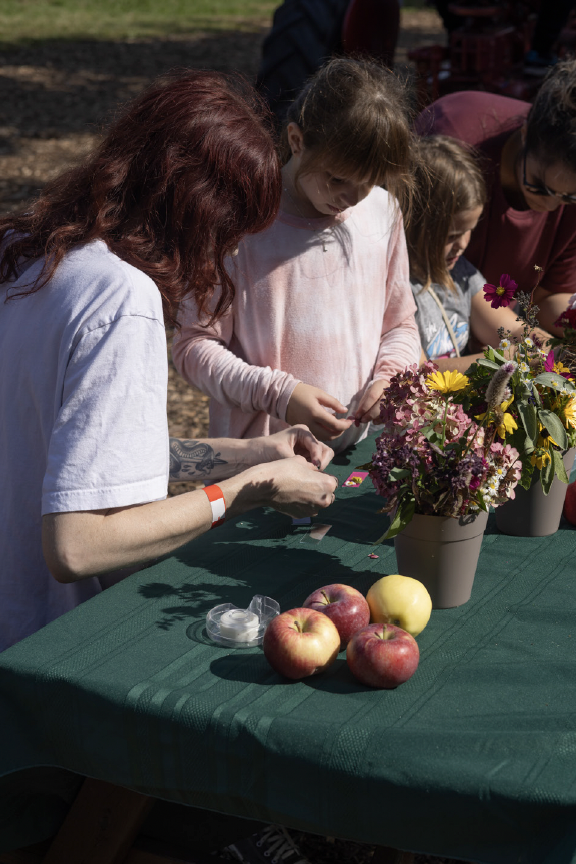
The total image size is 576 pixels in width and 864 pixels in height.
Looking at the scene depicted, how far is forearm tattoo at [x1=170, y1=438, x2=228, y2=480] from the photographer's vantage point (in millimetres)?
2084

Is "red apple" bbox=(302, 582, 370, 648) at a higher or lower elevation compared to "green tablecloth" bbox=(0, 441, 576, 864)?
higher

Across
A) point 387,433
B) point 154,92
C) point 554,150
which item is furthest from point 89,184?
point 554,150

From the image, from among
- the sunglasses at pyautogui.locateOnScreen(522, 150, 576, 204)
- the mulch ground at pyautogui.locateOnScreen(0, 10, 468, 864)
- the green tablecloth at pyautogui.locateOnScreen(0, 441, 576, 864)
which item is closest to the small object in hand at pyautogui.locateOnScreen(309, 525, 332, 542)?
the green tablecloth at pyautogui.locateOnScreen(0, 441, 576, 864)

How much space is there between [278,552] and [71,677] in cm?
57

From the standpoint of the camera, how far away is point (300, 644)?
4.48 ft

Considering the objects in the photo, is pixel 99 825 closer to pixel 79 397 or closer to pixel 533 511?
pixel 79 397

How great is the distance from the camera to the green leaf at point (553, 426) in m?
1.71

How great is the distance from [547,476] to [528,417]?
0.60 feet

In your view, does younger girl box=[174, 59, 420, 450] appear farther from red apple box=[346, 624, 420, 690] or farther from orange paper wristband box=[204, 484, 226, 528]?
red apple box=[346, 624, 420, 690]

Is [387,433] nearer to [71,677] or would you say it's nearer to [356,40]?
[71,677]

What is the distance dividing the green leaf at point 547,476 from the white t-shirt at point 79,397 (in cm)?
81

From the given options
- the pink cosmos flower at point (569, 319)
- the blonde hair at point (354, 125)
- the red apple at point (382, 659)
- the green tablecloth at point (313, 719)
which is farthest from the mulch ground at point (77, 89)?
the red apple at point (382, 659)

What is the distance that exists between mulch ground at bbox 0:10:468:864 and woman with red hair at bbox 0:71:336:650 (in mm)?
2797

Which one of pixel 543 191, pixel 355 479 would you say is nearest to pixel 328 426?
pixel 355 479
